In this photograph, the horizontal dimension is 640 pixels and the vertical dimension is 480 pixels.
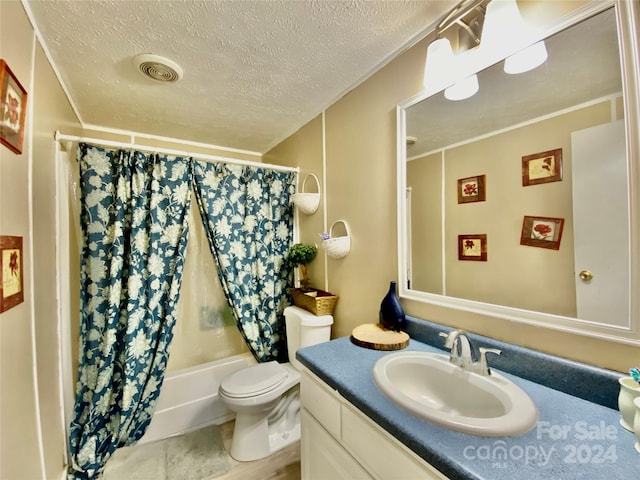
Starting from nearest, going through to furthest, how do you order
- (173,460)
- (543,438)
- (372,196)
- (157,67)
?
1. (543,438)
2. (157,67)
3. (372,196)
4. (173,460)

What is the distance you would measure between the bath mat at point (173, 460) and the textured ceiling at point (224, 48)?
2182mm

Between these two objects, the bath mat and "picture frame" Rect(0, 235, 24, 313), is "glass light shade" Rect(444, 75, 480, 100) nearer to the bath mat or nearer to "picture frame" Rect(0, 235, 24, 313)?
"picture frame" Rect(0, 235, 24, 313)

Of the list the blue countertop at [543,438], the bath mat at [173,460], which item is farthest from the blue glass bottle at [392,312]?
the bath mat at [173,460]

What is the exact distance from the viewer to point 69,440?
144cm

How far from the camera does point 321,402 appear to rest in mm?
996

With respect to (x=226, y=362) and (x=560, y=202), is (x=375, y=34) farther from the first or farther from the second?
(x=226, y=362)

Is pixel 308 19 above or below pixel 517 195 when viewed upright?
above

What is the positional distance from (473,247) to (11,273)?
1593 mm

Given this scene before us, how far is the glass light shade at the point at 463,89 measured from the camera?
1.02 meters

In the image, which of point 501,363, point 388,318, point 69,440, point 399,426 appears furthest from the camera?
point 69,440

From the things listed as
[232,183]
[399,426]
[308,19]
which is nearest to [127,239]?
[232,183]

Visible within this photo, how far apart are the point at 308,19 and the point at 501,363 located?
58.9 inches

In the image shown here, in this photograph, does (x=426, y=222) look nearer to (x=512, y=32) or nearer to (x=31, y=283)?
(x=512, y=32)

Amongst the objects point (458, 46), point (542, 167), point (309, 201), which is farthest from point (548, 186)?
point (309, 201)
